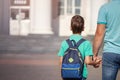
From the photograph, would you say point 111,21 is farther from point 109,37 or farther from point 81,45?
point 81,45

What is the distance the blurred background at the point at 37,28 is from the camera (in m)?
18.3

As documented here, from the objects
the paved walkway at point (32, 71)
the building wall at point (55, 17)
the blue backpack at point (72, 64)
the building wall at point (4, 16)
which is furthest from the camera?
the building wall at point (4, 16)

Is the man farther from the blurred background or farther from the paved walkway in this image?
the blurred background

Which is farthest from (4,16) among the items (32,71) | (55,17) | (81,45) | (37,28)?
(81,45)

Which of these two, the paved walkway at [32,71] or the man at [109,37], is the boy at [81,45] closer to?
the man at [109,37]

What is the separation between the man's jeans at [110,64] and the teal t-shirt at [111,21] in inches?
3.5

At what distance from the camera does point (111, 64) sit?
547cm

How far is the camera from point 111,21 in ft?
18.3

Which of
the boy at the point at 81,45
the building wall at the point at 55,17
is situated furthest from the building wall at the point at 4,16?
the boy at the point at 81,45

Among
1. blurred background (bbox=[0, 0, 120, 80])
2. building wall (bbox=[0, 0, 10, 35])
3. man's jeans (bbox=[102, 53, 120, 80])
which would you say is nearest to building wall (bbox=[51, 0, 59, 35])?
blurred background (bbox=[0, 0, 120, 80])

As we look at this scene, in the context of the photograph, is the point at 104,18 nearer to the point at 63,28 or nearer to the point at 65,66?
the point at 65,66

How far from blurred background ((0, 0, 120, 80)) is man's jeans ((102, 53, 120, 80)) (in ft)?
29.5

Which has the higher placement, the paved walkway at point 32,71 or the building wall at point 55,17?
the building wall at point 55,17

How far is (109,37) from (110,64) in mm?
312
